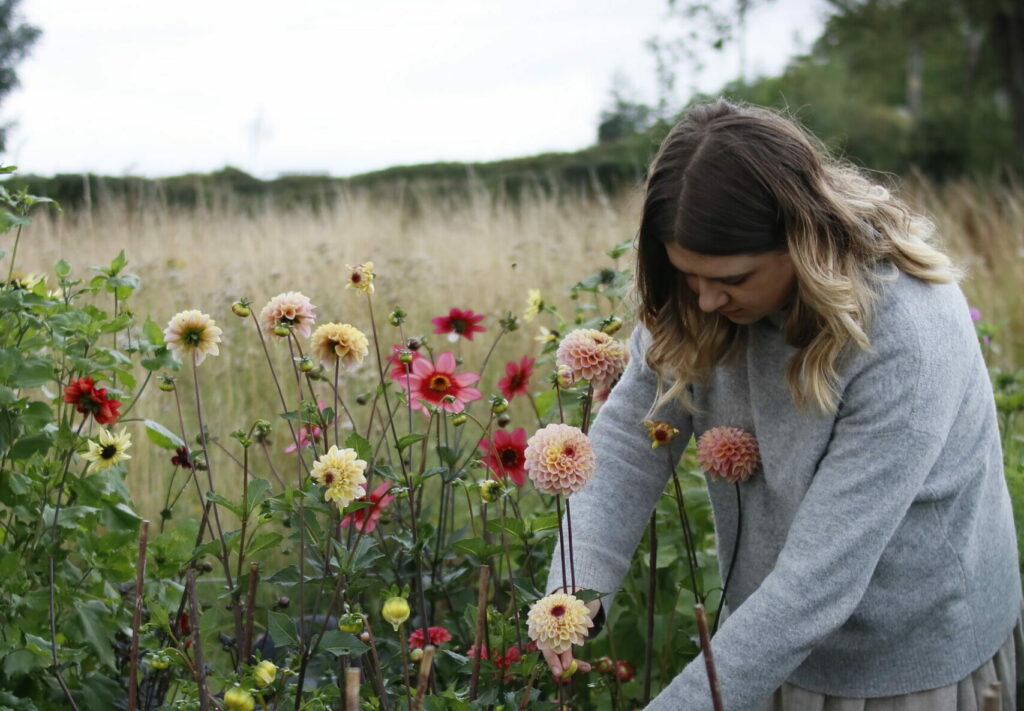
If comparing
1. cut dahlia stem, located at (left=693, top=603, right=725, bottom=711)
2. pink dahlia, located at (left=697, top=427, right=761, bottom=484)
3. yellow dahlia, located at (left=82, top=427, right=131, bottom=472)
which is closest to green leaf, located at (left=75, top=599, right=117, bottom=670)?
yellow dahlia, located at (left=82, top=427, right=131, bottom=472)

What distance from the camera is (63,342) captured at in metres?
1.69

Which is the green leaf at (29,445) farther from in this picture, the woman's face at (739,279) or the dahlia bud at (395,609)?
the woman's face at (739,279)

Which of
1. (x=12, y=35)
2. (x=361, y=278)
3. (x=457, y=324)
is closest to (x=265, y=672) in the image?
(x=361, y=278)

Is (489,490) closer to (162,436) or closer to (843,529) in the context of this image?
(843,529)

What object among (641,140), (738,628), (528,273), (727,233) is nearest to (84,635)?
(738,628)

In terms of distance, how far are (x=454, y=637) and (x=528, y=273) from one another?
3.13 meters

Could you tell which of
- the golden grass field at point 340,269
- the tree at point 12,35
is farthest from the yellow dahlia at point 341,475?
the tree at point 12,35

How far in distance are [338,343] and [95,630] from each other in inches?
26.1

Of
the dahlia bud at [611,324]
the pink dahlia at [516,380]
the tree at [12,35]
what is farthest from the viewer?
the tree at [12,35]

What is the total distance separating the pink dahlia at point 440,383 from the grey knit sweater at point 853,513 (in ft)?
0.70

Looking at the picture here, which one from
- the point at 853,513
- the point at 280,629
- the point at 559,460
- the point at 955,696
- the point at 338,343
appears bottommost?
the point at 955,696

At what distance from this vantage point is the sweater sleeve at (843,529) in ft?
3.87

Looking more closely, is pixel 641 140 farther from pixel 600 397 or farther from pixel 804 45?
pixel 600 397

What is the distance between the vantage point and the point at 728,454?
1.40 meters
